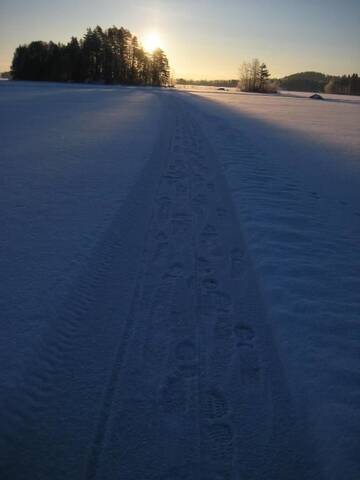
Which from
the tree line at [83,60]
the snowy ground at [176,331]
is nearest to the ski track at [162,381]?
the snowy ground at [176,331]

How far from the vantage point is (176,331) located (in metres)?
2.46

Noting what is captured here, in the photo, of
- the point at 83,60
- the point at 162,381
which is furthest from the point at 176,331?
the point at 83,60

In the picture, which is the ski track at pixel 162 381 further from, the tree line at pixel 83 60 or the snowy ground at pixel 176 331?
the tree line at pixel 83 60

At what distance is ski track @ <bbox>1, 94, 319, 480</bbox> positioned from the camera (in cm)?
163

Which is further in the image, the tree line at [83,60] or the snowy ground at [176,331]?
the tree line at [83,60]

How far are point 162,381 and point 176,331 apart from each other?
18.1 inches

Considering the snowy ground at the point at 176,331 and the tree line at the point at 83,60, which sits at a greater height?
the tree line at the point at 83,60

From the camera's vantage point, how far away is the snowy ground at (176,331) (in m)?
1.68

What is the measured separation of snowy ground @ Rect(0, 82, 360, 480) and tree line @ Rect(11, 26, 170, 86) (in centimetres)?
6605

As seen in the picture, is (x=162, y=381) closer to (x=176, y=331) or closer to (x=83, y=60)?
(x=176, y=331)

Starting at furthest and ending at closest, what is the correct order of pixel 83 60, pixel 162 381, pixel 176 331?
pixel 83 60, pixel 176 331, pixel 162 381

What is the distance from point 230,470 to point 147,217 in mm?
3120

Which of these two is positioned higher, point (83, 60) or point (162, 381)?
point (83, 60)

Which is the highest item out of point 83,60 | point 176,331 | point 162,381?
point 83,60
